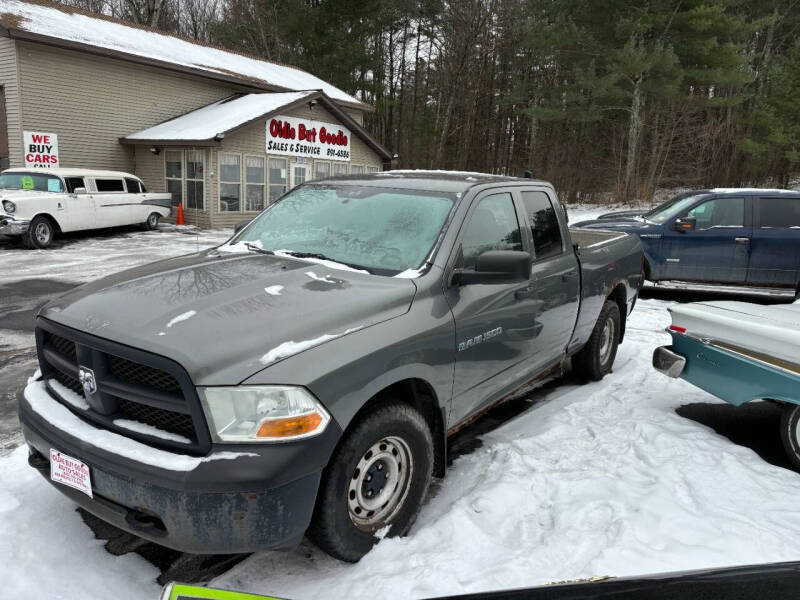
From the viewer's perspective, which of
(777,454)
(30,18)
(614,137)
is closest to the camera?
(777,454)

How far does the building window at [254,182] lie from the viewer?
68.2 ft

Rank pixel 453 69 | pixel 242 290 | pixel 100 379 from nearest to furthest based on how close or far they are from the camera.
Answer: pixel 100 379 → pixel 242 290 → pixel 453 69

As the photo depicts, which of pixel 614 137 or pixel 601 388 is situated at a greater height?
pixel 614 137

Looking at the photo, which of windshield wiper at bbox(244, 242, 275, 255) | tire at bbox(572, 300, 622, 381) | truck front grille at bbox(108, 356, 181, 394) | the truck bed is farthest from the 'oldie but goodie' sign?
truck front grille at bbox(108, 356, 181, 394)

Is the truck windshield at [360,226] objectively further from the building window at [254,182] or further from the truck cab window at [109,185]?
the building window at [254,182]

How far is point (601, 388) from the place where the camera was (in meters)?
5.47

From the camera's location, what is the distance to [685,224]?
9.88 metres

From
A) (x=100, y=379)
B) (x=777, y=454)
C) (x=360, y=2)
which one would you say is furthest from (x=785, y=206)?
(x=360, y=2)

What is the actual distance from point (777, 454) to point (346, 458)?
11.3 ft

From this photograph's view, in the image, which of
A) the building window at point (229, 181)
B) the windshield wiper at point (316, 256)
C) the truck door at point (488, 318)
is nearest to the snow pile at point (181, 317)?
the windshield wiper at point (316, 256)

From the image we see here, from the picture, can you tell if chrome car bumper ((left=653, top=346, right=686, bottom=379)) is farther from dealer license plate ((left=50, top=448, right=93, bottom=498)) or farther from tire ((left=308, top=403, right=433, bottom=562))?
dealer license plate ((left=50, top=448, right=93, bottom=498))

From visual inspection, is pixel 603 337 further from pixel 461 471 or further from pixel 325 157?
pixel 325 157

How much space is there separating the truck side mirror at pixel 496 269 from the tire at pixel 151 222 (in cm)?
1633

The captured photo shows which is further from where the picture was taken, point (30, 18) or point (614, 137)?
point (614, 137)
